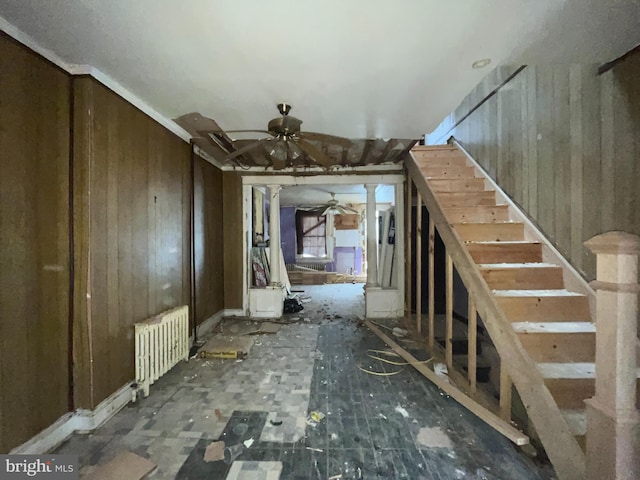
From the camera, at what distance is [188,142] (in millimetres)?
3219

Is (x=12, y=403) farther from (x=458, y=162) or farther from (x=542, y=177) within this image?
(x=458, y=162)

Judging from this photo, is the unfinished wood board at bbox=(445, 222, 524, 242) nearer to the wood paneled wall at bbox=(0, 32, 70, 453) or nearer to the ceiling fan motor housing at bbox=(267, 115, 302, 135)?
the ceiling fan motor housing at bbox=(267, 115, 302, 135)

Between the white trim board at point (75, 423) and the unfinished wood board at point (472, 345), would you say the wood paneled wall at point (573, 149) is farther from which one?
the white trim board at point (75, 423)

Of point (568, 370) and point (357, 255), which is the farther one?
point (357, 255)

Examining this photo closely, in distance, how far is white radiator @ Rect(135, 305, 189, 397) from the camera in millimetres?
2223

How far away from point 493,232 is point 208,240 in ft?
11.4

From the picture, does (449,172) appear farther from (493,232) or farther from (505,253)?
(505,253)

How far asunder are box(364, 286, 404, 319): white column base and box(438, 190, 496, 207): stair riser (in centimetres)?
175

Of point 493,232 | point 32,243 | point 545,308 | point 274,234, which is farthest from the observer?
point 274,234

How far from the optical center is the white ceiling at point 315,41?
1331 millimetres

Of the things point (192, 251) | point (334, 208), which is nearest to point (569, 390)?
point (192, 251)

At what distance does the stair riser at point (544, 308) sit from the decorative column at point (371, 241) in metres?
2.41

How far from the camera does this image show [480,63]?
1751mm

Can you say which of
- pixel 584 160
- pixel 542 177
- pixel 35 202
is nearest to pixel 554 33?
pixel 584 160
